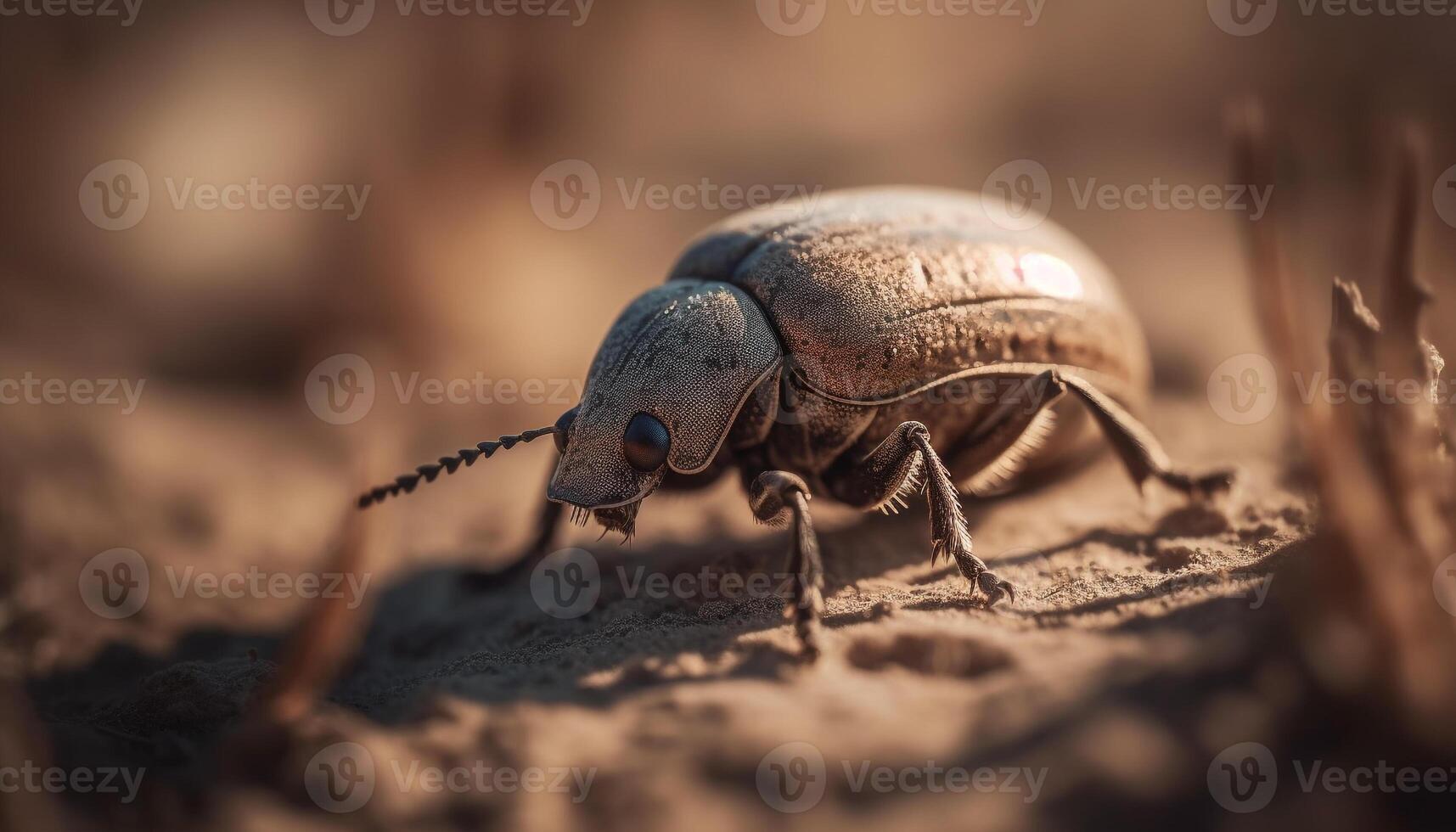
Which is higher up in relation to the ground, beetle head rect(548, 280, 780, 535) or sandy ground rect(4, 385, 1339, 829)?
beetle head rect(548, 280, 780, 535)

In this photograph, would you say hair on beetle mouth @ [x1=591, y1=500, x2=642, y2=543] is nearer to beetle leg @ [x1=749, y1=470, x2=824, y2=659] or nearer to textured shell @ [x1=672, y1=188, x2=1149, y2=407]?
beetle leg @ [x1=749, y1=470, x2=824, y2=659]

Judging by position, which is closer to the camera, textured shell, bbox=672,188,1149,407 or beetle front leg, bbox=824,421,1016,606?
beetle front leg, bbox=824,421,1016,606

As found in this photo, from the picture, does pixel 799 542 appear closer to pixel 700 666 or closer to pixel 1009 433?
pixel 700 666

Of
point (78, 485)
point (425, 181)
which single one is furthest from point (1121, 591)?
point (425, 181)

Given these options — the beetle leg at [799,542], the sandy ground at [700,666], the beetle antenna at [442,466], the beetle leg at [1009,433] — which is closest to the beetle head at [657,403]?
the beetle antenna at [442,466]

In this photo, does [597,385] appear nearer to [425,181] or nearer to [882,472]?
[882,472]

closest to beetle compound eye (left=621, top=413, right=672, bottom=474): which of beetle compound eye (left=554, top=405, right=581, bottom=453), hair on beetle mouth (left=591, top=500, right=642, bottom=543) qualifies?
hair on beetle mouth (left=591, top=500, right=642, bottom=543)
